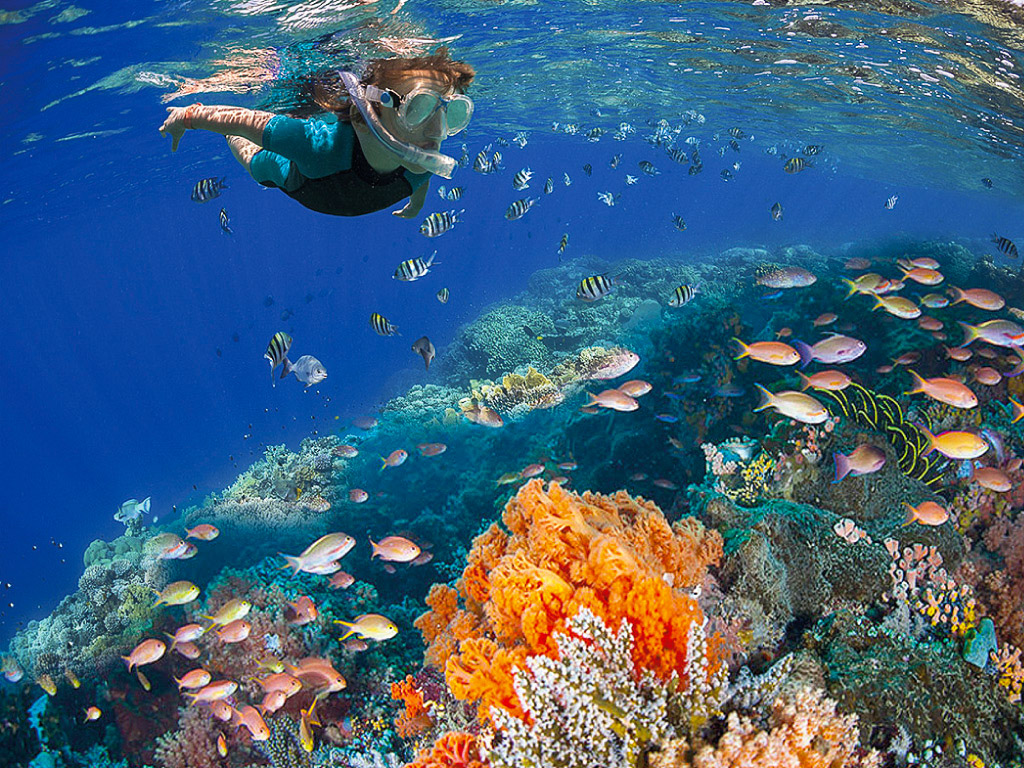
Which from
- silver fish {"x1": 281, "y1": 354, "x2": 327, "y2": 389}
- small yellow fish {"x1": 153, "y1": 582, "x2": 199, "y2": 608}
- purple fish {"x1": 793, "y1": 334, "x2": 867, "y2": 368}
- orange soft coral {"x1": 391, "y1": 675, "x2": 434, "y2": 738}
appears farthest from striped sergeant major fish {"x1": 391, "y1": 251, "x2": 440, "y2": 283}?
orange soft coral {"x1": 391, "y1": 675, "x2": 434, "y2": 738}

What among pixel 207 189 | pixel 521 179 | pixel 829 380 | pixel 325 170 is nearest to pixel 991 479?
pixel 829 380

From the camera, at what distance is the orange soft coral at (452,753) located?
270 centimetres

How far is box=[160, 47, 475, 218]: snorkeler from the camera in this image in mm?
2932

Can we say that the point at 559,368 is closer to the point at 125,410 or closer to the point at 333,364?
the point at 333,364

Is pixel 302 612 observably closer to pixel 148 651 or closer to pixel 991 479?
pixel 148 651

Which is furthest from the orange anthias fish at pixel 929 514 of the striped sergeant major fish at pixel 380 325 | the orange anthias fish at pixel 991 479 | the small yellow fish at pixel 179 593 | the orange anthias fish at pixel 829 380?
the small yellow fish at pixel 179 593

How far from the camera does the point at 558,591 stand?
2.91 metres

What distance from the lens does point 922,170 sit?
4253 centimetres

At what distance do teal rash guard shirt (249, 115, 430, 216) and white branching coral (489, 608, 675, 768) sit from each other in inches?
120

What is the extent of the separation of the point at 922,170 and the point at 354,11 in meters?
49.4

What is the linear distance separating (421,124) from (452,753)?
343cm

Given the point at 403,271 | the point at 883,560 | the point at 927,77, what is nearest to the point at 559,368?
the point at 403,271

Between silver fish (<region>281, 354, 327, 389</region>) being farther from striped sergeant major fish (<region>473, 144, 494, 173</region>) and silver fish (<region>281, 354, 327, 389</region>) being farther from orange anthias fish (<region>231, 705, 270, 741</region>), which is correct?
striped sergeant major fish (<region>473, 144, 494, 173</region>)

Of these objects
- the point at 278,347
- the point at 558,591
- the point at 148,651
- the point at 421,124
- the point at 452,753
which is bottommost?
the point at 148,651
